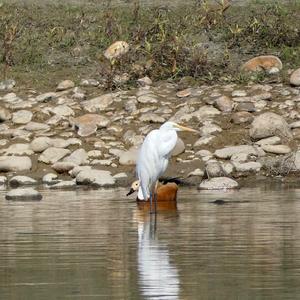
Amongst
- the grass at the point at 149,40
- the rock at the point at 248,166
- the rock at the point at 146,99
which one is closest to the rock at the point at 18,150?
the rock at the point at 146,99

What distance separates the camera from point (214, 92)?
22391mm

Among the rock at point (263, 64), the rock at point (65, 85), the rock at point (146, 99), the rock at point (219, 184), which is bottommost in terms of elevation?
the rock at point (219, 184)

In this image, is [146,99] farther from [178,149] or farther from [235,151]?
[235,151]

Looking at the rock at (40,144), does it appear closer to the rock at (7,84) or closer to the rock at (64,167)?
the rock at (64,167)

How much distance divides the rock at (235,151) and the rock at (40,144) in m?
2.86

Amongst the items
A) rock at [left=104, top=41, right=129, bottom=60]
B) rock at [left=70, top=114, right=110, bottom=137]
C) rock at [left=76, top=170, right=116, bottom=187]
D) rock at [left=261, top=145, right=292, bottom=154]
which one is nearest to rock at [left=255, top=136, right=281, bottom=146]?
rock at [left=261, top=145, right=292, bottom=154]

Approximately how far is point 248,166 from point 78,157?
2.79 meters

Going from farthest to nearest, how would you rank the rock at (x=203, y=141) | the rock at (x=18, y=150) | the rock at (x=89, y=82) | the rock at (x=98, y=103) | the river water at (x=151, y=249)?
the rock at (x=89, y=82), the rock at (x=98, y=103), the rock at (x=18, y=150), the rock at (x=203, y=141), the river water at (x=151, y=249)

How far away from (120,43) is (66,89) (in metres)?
2.03

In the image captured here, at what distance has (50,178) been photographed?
19.3 metres

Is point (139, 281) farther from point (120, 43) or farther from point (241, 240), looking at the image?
point (120, 43)

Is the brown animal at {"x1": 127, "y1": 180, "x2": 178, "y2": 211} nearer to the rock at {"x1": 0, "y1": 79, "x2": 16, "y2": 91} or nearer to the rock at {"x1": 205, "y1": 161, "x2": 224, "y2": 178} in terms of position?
the rock at {"x1": 205, "y1": 161, "x2": 224, "y2": 178}

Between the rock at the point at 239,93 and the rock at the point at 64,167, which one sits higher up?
the rock at the point at 239,93

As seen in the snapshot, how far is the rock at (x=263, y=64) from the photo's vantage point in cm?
2342
